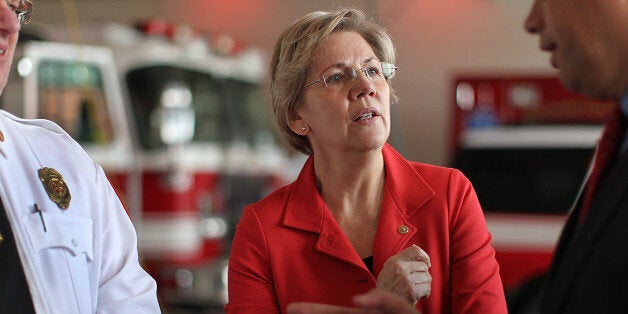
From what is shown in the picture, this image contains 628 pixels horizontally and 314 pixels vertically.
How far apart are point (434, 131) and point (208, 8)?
10.1 feet

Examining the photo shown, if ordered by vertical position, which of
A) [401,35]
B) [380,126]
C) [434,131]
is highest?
[401,35]

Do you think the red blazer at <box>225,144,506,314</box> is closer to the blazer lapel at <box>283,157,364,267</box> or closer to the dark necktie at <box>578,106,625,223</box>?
the blazer lapel at <box>283,157,364,267</box>

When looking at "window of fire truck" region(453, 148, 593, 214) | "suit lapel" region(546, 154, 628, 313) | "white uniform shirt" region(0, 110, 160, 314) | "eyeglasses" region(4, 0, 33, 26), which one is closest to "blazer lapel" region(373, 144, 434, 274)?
"white uniform shirt" region(0, 110, 160, 314)

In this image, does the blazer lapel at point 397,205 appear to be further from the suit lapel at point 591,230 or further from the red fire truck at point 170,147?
the red fire truck at point 170,147

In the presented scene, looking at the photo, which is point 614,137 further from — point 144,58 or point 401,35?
point 144,58

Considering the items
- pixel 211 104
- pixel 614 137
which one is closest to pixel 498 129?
pixel 211 104

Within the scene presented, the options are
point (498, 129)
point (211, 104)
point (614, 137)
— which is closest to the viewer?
point (614, 137)

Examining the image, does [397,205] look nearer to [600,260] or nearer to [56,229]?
[56,229]

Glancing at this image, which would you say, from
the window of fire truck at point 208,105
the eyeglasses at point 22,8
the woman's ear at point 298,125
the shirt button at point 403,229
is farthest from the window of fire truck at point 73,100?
the shirt button at point 403,229

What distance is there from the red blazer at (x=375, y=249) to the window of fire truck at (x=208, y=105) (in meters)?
6.40

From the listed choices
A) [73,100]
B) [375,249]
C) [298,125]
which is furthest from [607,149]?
[73,100]

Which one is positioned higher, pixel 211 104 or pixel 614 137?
pixel 614 137

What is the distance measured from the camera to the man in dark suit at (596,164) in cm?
147

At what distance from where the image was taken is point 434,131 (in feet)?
40.4
